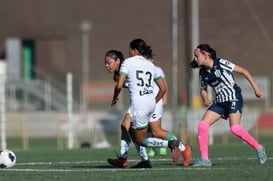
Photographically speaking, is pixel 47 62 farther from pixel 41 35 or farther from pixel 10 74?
pixel 10 74

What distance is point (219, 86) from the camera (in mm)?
15852

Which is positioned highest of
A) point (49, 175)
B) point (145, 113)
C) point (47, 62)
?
point (47, 62)

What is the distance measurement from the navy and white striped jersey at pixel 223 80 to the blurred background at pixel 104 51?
2194 centimetres

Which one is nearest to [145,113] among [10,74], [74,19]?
[10,74]

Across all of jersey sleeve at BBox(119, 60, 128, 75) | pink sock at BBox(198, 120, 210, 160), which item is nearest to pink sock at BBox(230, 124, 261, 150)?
pink sock at BBox(198, 120, 210, 160)

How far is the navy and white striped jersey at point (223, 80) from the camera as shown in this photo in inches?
621

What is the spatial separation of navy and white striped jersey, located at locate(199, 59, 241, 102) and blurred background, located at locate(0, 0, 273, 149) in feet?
72.0

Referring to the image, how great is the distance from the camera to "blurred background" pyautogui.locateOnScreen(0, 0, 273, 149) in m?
41.7

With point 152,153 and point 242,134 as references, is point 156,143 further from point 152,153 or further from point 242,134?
point 152,153

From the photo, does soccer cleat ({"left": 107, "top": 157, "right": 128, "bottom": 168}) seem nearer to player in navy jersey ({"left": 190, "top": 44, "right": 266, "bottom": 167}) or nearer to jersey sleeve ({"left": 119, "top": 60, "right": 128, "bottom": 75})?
player in navy jersey ({"left": 190, "top": 44, "right": 266, "bottom": 167})

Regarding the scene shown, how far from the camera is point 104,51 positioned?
52.5m

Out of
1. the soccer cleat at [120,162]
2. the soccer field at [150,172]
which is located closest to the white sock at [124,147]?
the soccer cleat at [120,162]

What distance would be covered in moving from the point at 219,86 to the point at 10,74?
34508mm

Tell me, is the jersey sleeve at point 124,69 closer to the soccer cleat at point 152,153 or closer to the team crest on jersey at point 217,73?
the team crest on jersey at point 217,73
